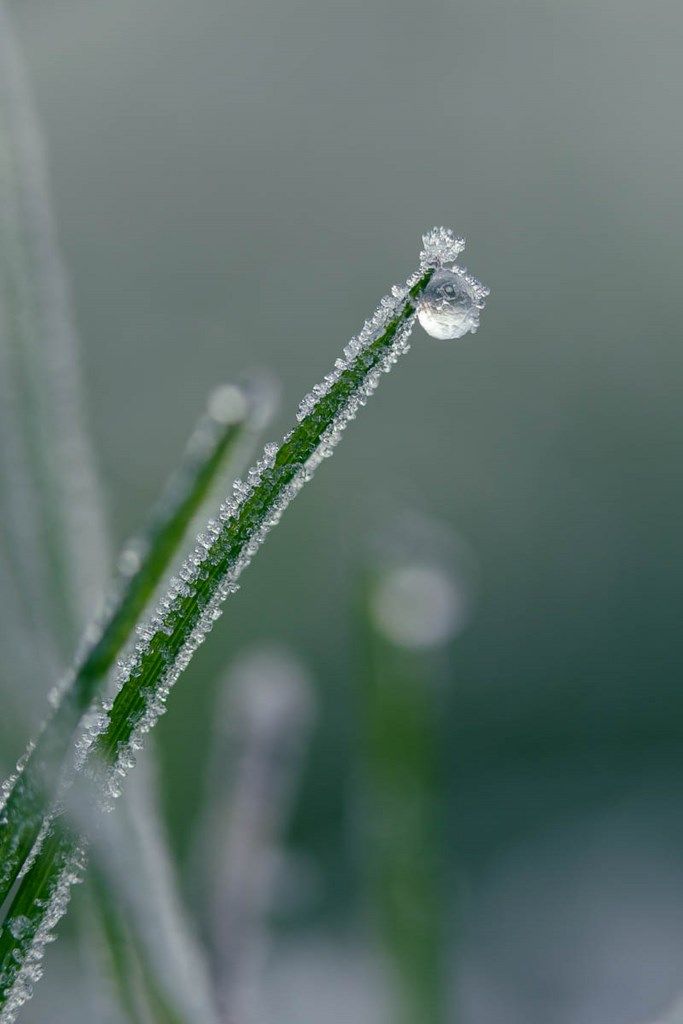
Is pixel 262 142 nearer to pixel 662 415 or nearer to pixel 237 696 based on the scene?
pixel 662 415

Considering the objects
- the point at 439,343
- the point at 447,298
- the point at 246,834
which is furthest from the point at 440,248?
the point at 439,343

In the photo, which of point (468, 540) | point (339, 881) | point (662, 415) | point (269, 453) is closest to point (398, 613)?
point (269, 453)

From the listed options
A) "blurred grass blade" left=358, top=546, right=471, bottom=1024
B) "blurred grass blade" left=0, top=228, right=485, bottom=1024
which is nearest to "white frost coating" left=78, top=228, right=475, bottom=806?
"blurred grass blade" left=0, top=228, right=485, bottom=1024

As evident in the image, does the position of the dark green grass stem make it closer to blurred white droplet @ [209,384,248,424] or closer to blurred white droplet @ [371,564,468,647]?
blurred white droplet @ [209,384,248,424]

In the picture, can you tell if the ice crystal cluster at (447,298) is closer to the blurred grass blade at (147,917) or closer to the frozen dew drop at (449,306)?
the frozen dew drop at (449,306)

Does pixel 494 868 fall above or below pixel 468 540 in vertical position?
below

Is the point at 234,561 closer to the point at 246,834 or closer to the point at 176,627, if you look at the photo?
the point at 176,627
